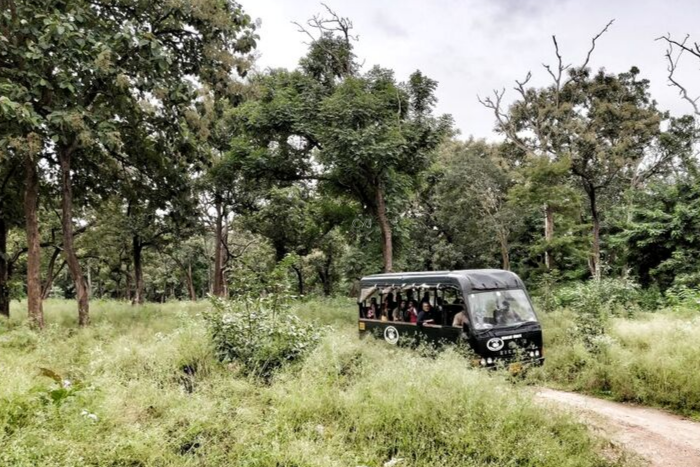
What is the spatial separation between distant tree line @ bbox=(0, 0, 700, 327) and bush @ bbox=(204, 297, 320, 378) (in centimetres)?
65

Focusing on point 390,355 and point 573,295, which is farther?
point 573,295

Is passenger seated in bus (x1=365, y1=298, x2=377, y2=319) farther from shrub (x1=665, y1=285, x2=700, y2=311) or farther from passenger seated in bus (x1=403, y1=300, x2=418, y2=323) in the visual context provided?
shrub (x1=665, y1=285, x2=700, y2=311)

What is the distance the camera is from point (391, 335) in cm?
1187

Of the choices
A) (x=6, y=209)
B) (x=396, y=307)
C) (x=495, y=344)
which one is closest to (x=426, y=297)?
(x=396, y=307)

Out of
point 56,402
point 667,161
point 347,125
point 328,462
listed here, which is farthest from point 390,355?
point 667,161

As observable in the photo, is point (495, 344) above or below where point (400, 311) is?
below

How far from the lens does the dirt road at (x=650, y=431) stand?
6012 millimetres

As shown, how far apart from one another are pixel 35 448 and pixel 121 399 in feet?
4.36

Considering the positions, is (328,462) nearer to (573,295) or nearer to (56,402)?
(56,402)

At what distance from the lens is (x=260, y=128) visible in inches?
691

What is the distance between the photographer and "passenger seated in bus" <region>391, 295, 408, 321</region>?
39.1 feet

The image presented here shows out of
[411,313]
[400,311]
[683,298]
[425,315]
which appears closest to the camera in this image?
[425,315]

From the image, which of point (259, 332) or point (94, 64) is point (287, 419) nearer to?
point (259, 332)

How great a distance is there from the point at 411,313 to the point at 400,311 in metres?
0.62
